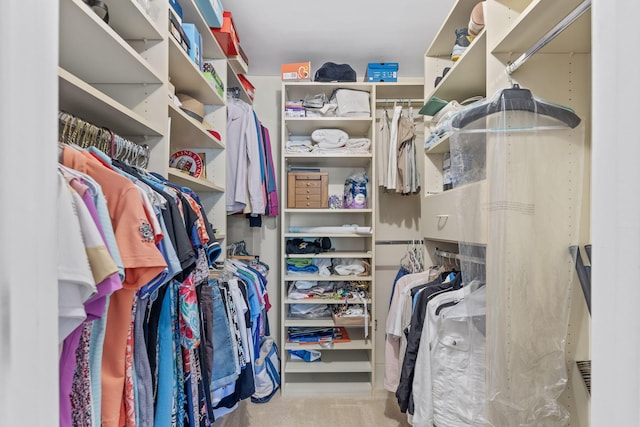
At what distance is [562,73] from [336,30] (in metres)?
1.40

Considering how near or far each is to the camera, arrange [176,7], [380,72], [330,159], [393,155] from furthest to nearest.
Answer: [330,159] < [380,72] < [393,155] < [176,7]

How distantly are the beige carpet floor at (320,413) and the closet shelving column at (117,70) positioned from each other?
168cm

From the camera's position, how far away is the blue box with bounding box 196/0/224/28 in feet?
5.58

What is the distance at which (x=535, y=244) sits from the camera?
43.6 inches

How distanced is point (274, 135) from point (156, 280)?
7.20 ft

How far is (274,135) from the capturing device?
2.89 m

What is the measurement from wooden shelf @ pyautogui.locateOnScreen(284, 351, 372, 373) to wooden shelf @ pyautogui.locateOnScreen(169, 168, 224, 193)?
55.7 inches

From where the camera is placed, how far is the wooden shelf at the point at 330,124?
8.21 feet

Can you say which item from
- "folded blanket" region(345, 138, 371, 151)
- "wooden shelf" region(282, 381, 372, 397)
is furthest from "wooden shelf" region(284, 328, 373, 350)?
"folded blanket" region(345, 138, 371, 151)

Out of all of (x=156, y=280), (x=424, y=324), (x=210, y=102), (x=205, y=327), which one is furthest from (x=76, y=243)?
(x=210, y=102)

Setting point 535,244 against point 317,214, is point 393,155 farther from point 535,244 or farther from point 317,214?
point 535,244

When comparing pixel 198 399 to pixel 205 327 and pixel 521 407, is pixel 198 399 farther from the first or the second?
pixel 521 407
